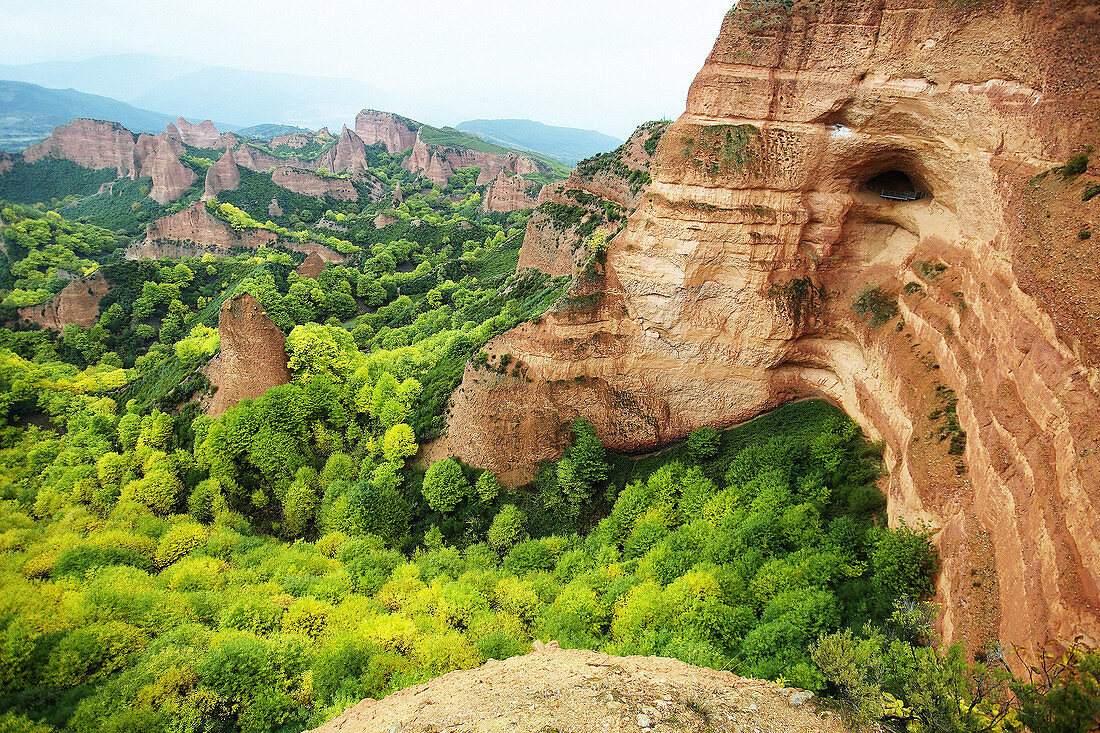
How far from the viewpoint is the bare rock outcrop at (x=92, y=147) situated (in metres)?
101

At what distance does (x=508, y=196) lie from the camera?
102 metres

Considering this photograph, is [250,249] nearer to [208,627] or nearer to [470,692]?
[208,627]

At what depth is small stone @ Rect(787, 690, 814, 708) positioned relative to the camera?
433 inches

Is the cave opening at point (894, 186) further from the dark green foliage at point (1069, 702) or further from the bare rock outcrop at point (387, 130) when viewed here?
the bare rock outcrop at point (387, 130)

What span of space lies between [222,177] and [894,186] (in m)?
107

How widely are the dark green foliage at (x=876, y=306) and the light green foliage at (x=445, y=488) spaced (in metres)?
19.5

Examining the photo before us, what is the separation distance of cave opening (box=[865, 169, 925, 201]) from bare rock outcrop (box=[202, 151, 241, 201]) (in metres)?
103

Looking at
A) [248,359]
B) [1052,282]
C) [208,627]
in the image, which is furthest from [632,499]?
[248,359]

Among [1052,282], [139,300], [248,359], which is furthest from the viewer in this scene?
[139,300]

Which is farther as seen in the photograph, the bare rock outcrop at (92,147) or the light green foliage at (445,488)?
the bare rock outcrop at (92,147)

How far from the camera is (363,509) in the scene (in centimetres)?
2494

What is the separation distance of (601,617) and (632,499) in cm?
635

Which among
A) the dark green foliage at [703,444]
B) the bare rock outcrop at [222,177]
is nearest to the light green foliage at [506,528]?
the dark green foliage at [703,444]

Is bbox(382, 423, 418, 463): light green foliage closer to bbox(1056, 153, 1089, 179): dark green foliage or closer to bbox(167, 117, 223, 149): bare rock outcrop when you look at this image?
bbox(1056, 153, 1089, 179): dark green foliage
